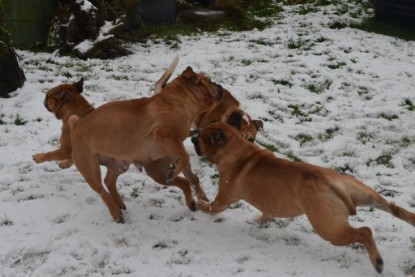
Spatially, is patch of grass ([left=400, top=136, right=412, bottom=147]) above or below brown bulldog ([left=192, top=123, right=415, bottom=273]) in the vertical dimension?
below

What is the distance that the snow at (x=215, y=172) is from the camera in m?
3.92

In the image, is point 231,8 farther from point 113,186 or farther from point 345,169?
point 113,186

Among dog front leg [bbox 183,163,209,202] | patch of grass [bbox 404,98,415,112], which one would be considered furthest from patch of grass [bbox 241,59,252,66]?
dog front leg [bbox 183,163,209,202]

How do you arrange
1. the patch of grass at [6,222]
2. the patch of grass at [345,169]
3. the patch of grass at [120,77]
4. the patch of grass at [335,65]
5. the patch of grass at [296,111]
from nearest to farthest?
the patch of grass at [6,222], the patch of grass at [345,169], the patch of grass at [296,111], the patch of grass at [120,77], the patch of grass at [335,65]

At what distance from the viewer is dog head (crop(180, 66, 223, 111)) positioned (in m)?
4.53

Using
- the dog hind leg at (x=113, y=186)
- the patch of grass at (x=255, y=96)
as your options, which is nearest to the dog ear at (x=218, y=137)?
→ the dog hind leg at (x=113, y=186)

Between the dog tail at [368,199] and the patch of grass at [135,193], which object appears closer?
the dog tail at [368,199]

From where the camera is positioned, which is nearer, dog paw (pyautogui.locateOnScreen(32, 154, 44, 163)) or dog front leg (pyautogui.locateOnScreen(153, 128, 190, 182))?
dog front leg (pyautogui.locateOnScreen(153, 128, 190, 182))

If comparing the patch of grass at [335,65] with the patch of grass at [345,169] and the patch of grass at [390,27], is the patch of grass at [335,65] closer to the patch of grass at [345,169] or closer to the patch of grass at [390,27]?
the patch of grass at [390,27]

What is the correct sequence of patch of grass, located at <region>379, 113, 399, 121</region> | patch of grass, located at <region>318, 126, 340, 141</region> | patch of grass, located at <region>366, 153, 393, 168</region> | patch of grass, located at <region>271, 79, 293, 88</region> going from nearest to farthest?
patch of grass, located at <region>366, 153, 393, 168</region>, patch of grass, located at <region>318, 126, 340, 141</region>, patch of grass, located at <region>379, 113, 399, 121</region>, patch of grass, located at <region>271, 79, 293, 88</region>

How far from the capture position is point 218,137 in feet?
14.6

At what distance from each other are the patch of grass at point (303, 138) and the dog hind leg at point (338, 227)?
9.02 ft

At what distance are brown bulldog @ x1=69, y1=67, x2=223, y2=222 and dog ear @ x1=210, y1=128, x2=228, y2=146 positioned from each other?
0.79 feet

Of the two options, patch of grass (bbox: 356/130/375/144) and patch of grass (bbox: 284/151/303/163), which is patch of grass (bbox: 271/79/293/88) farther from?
patch of grass (bbox: 284/151/303/163)
